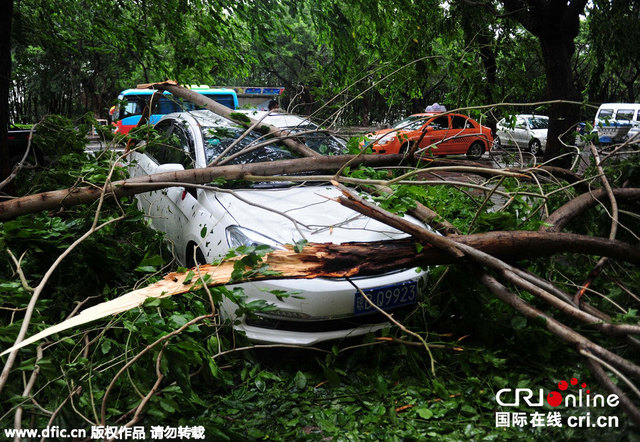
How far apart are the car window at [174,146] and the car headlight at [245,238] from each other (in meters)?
1.21

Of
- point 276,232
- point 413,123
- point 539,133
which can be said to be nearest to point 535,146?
point 539,133

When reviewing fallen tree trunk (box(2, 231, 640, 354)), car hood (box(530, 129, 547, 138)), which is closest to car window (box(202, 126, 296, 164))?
fallen tree trunk (box(2, 231, 640, 354))

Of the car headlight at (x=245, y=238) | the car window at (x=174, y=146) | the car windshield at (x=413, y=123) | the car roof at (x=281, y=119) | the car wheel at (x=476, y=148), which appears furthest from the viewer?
the car wheel at (x=476, y=148)

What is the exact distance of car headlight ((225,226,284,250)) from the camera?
3.17m

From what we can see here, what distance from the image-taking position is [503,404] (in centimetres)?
268

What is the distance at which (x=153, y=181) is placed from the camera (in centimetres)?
389

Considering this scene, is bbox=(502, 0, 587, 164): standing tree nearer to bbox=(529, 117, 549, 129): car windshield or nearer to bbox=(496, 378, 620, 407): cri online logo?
bbox=(496, 378, 620, 407): cri online logo

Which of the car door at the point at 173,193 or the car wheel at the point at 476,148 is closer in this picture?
the car door at the point at 173,193

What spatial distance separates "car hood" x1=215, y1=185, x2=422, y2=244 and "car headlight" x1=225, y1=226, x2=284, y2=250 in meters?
0.04

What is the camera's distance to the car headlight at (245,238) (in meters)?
3.17

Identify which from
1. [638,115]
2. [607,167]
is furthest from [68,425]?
[638,115]

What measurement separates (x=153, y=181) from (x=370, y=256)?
6.54 ft

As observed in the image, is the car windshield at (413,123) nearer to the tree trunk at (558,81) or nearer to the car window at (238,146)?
the car window at (238,146)

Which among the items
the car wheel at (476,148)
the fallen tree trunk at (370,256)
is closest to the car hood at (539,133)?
the car wheel at (476,148)
